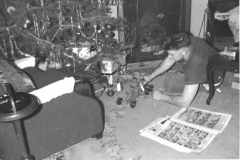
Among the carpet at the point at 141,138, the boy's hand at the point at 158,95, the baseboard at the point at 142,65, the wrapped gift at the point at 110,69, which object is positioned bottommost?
the carpet at the point at 141,138

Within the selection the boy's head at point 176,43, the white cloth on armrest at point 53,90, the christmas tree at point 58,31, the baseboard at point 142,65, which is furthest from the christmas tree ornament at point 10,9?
the baseboard at point 142,65

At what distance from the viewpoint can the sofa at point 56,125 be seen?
4.13 ft

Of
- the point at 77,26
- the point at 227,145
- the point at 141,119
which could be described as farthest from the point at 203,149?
the point at 77,26

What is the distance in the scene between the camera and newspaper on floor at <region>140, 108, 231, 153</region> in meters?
1.53

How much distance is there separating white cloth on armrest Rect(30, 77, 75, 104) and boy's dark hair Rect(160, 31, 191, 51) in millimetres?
768

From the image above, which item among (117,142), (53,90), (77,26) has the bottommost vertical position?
(117,142)

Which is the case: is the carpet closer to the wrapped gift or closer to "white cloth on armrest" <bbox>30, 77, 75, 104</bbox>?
the wrapped gift

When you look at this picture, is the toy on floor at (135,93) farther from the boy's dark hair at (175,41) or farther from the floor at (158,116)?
the boy's dark hair at (175,41)

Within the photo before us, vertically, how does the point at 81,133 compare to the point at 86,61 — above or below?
below

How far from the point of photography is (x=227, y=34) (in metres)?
4.11

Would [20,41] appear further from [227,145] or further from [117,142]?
[227,145]

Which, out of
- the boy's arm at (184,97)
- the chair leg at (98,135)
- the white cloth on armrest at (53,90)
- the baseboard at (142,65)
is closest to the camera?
the white cloth on armrest at (53,90)

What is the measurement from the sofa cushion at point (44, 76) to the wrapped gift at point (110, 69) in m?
0.75

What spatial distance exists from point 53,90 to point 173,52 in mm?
923
